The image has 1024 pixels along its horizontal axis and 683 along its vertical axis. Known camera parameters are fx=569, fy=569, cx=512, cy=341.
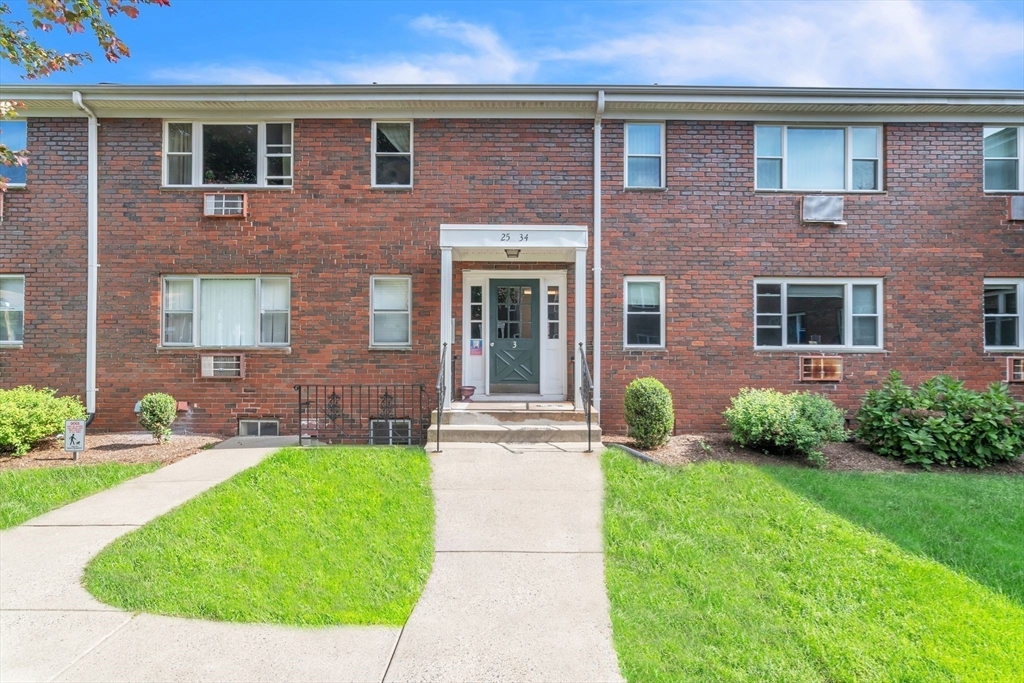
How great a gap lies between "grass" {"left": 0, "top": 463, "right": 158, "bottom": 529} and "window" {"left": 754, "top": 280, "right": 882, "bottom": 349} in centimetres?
984

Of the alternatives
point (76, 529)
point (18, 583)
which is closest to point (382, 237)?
point (76, 529)

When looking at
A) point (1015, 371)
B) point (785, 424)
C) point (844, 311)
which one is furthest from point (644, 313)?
point (1015, 371)

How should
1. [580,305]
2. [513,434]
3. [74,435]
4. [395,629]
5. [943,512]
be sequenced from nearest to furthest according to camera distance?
[395,629]
[943,512]
[74,435]
[513,434]
[580,305]

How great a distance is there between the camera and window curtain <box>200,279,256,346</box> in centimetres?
1002

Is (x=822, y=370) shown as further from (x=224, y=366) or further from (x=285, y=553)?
(x=224, y=366)

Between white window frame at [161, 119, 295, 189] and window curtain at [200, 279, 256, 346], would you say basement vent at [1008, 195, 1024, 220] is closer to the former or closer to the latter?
white window frame at [161, 119, 295, 189]

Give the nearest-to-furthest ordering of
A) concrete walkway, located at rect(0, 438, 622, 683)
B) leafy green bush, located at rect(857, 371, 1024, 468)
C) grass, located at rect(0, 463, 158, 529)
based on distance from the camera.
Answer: concrete walkway, located at rect(0, 438, 622, 683), grass, located at rect(0, 463, 158, 529), leafy green bush, located at rect(857, 371, 1024, 468)

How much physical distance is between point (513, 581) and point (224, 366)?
7406 mm

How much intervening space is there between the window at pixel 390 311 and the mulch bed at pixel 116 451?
319 cm

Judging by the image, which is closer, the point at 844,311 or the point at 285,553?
the point at 285,553

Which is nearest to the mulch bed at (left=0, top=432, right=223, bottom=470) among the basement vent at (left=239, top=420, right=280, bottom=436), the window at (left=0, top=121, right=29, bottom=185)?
the basement vent at (left=239, top=420, right=280, bottom=436)

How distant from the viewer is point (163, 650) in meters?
3.54

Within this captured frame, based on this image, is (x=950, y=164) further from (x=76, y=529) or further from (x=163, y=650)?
(x=76, y=529)

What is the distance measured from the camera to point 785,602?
4.16 metres
